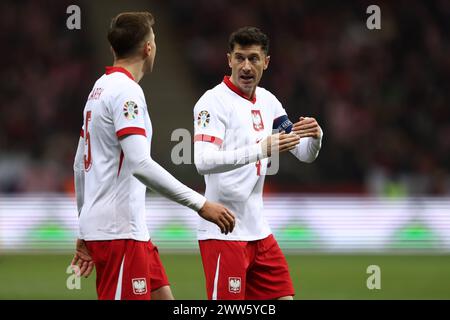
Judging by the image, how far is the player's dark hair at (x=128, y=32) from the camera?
5078 mm

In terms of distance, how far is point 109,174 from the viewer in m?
5.01

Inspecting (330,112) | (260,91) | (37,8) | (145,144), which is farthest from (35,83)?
(145,144)

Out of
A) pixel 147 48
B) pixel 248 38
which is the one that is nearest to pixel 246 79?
pixel 248 38

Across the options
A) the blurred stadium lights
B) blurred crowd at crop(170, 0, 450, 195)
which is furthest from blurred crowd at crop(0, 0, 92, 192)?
blurred crowd at crop(170, 0, 450, 195)

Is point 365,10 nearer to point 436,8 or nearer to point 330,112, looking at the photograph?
point 436,8

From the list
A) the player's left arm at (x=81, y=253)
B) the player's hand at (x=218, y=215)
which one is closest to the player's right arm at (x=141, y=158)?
the player's hand at (x=218, y=215)

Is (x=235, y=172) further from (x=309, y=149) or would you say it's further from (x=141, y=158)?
(x=141, y=158)

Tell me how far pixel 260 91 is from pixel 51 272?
607 centimetres

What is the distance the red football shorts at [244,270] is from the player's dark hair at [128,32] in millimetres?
1330

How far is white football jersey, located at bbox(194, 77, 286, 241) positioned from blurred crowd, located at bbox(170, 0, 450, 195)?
9622mm

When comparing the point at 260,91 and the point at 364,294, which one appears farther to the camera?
the point at 364,294

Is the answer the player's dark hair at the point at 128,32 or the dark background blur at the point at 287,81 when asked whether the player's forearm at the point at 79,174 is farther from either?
the dark background blur at the point at 287,81

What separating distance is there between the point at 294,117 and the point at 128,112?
1158 cm

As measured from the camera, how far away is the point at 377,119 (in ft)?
57.1
